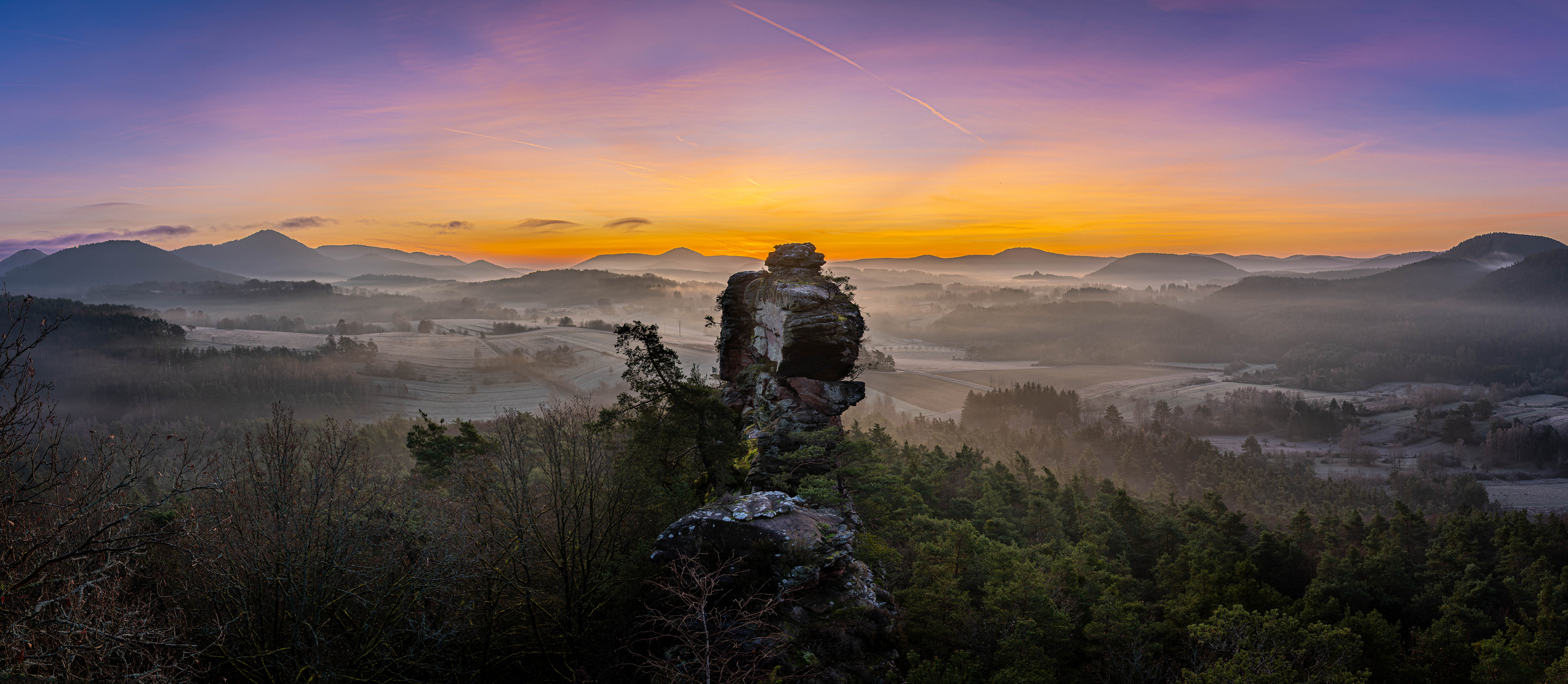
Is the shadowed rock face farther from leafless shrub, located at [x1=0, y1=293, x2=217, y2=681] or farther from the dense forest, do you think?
leafless shrub, located at [x1=0, y1=293, x2=217, y2=681]

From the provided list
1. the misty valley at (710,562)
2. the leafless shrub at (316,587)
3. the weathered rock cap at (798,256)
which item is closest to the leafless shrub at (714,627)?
the misty valley at (710,562)

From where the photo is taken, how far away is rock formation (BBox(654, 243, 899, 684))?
1595cm

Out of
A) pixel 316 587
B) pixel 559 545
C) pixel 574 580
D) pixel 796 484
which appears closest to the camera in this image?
pixel 316 587

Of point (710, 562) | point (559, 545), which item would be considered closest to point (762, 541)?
point (710, 562)

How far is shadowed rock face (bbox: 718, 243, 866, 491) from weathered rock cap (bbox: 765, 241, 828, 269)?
0.03 metres

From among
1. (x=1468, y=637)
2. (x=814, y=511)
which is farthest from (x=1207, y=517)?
A: (x=814, y=511)

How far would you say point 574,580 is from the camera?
17594 mm

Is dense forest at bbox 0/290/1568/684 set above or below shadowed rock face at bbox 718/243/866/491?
Result: below

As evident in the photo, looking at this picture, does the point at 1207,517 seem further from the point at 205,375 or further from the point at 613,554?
the point at 205,375

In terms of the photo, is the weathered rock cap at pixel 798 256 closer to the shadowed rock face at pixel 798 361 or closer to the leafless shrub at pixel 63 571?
the shadowed rock face at pixel 798 361

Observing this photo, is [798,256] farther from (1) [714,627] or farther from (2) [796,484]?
(1) [714,627]

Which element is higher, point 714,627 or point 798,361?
point 798,361

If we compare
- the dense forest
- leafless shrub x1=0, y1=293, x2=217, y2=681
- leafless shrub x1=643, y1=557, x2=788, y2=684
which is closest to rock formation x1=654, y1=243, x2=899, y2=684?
leafless shrub x1=643, y1=557, x2=788, y2=684

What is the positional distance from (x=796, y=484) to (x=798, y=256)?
37.0 ft
